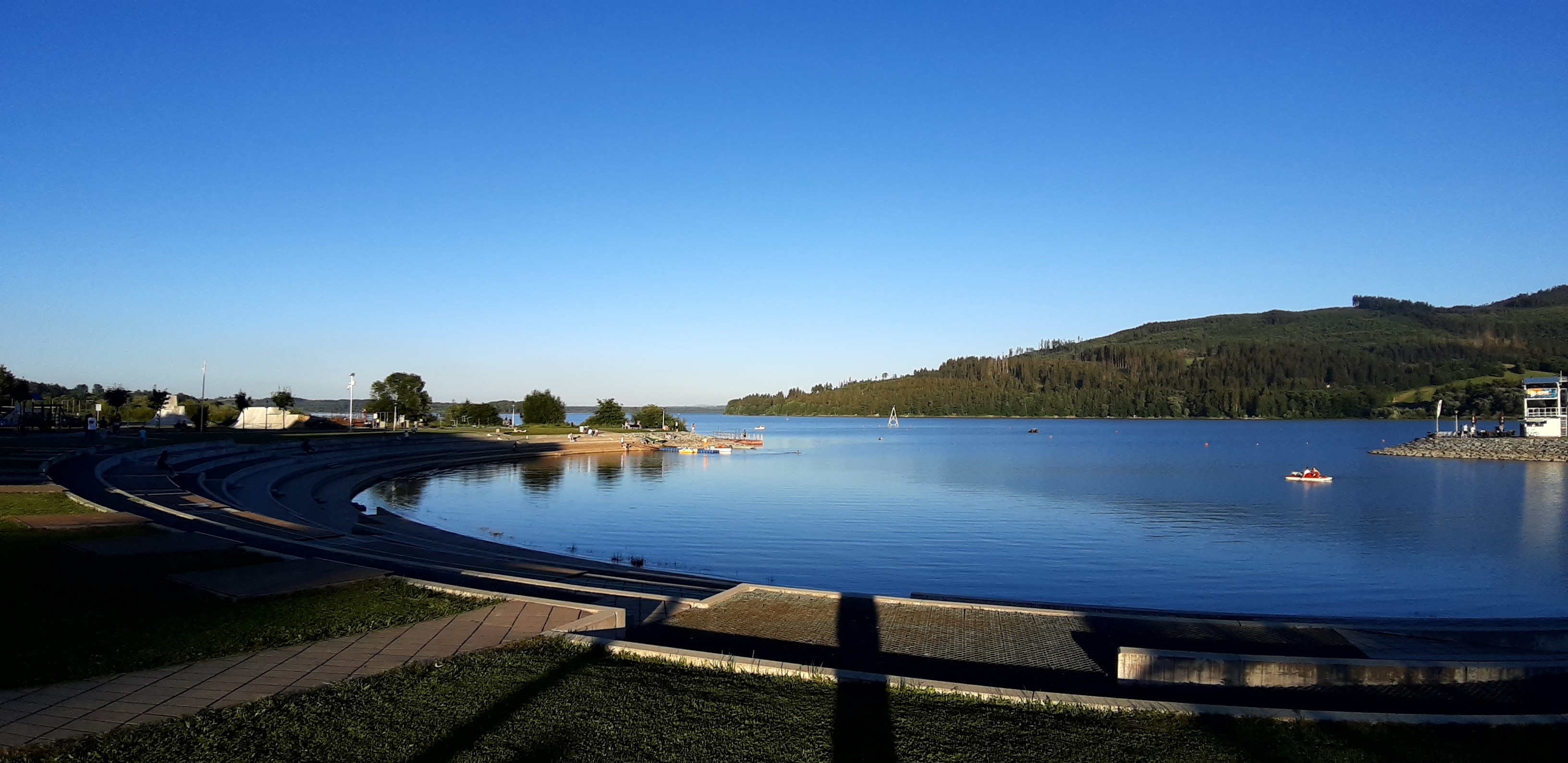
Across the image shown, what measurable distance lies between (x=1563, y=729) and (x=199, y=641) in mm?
10494

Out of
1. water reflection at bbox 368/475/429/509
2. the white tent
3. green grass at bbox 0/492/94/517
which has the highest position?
the white tent

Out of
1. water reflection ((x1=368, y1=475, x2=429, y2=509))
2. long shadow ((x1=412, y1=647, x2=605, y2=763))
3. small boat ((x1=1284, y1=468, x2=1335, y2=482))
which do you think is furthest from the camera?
small boat ((x1=1284, y1=468, x2=1335, y2=482))

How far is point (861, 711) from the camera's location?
627 cm

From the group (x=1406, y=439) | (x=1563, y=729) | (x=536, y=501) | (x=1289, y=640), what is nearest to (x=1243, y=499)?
(x=536, y=501)

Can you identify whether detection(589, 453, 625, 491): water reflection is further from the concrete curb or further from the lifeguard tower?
the lifeguard tower

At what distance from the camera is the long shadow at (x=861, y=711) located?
18.0ft

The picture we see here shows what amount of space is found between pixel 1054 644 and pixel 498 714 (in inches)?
221

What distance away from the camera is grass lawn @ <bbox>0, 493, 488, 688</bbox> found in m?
6.79

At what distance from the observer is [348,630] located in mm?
7957

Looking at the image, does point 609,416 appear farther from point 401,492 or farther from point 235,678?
point 235,678

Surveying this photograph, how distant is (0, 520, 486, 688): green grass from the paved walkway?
0.86 feet

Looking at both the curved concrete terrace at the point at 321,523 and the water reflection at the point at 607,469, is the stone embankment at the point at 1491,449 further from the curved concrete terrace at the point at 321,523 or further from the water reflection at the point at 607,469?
the curved concrete terrace at the point at 321,523

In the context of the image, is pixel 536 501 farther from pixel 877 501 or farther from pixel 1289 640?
pixel 1289 640

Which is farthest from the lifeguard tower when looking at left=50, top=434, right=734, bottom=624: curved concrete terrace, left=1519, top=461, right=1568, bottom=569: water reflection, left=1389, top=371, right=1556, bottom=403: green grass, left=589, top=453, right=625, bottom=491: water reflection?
left=50, top=434, right=734, bottom=624: curved concrete terrace
